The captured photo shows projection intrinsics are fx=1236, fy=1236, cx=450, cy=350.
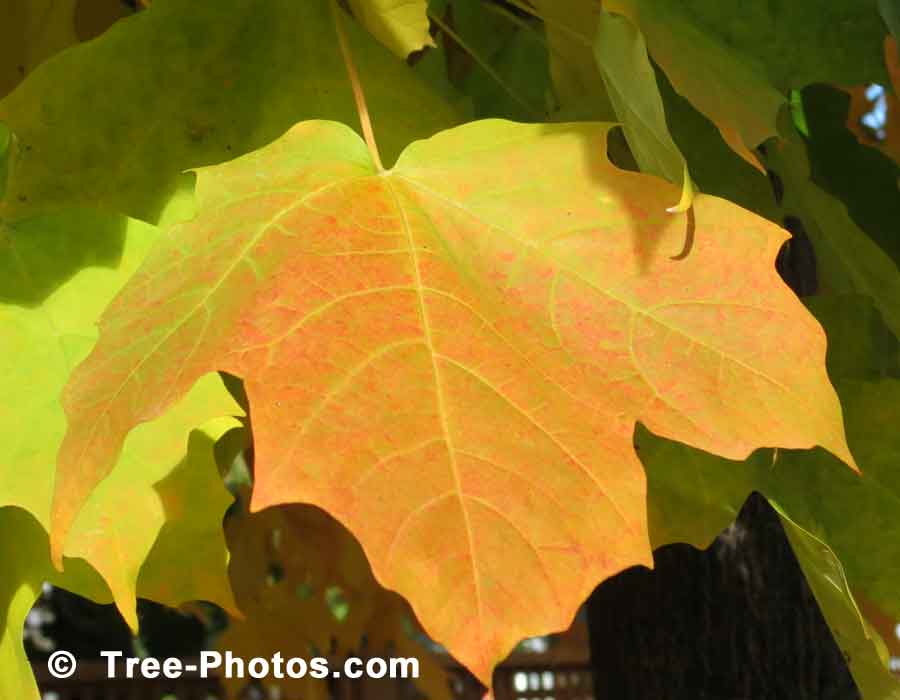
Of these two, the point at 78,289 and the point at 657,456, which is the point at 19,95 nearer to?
the point at 78,289

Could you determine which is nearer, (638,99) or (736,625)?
(638,99)

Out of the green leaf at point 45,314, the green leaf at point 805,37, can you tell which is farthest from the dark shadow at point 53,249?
the green leaf at point 805,37

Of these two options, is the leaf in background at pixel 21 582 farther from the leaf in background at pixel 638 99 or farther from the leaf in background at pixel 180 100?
the leaf in background at pixel 638 99

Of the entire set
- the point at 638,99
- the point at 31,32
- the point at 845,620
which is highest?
the point at 31,32

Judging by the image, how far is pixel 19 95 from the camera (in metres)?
0.37

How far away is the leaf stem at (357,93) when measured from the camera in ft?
1.19

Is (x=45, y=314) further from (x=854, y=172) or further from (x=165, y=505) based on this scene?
(x=854, y=172)

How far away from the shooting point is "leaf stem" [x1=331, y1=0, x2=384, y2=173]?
1.19 feet

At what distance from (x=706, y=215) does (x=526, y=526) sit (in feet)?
0.32

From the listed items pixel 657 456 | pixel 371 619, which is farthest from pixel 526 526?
pixel 371 619

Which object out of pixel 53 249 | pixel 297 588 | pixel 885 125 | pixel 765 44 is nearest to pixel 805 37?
pixel 765 44

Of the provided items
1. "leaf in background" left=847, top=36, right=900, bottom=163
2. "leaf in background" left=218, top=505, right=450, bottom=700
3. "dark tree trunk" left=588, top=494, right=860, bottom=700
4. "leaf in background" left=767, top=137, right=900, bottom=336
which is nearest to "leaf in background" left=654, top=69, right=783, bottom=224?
"leaf in background" left=767, top=137, right=900, bottom=336

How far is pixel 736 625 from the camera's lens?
0.71m

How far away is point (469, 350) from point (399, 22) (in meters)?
0.14
